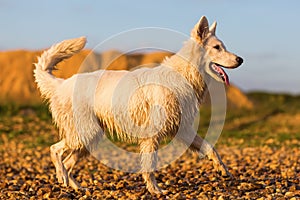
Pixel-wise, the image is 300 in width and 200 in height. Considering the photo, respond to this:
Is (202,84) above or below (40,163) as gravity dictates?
above

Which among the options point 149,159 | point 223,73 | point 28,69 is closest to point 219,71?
point 223,73

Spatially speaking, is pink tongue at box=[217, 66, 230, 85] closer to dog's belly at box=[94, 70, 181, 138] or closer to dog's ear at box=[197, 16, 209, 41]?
dog's ear at box=[197, 16, 209, 41]

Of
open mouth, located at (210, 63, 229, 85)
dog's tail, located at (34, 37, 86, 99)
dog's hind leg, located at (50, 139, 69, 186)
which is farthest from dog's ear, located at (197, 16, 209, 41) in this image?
dog's hind leg, located at (50, 139, 69, 186)

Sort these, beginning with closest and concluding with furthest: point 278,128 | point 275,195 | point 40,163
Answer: point 275,195 → point 40,163 → point 278,128

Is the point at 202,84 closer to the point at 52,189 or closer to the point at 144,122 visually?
the point at 144,122

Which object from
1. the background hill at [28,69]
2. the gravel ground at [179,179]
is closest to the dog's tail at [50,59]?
the gravel ground at [179,179]

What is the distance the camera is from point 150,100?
690cm

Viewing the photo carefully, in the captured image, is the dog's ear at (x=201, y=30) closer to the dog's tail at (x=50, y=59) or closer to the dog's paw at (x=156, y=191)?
the dog's tail at (x=50, y=59)

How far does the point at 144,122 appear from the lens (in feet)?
22.7

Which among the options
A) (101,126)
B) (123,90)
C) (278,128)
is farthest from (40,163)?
(278,128)

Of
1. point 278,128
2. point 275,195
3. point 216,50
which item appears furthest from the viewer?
point 278,128

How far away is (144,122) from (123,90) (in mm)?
585

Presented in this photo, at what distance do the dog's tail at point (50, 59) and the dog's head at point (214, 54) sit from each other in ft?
6.83

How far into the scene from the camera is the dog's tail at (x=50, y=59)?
25.5 feet
